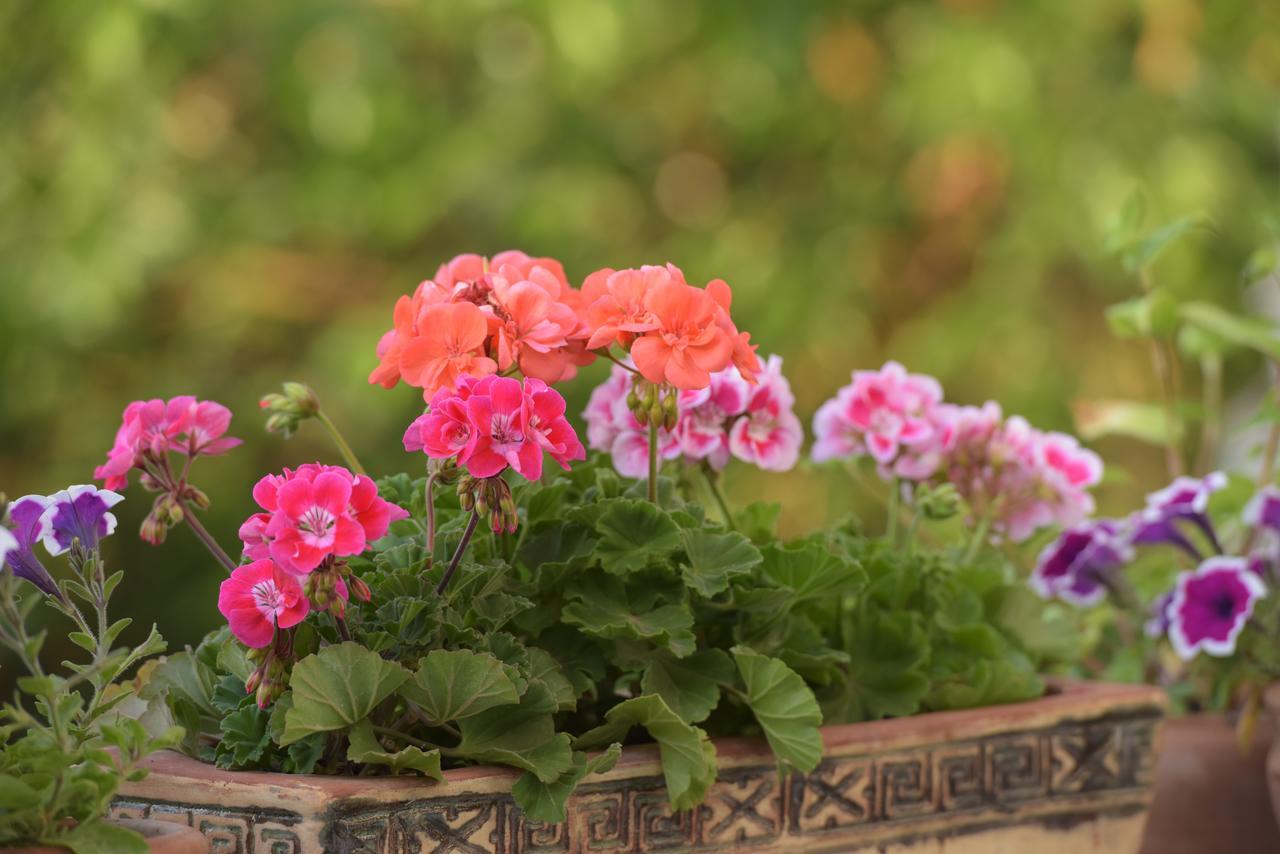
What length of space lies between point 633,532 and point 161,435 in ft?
0.81

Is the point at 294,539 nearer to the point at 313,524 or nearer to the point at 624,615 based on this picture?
the point at 313,524

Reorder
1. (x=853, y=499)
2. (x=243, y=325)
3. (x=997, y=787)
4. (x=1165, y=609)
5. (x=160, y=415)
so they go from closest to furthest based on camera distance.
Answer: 1. (x=160, y=415)
2. (x=997, y=787)
3. (x=1165, y=609)
4. (x=853, y=499)
5. (x=243, y=325)

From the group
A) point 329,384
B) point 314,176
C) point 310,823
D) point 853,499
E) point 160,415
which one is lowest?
point 310,823

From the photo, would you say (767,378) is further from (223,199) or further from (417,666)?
(223,199)

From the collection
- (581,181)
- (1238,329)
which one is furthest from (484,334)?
(581,181)

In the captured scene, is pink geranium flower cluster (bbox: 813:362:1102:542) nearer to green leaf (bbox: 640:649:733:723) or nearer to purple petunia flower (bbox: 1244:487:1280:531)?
purple petunia flower (bbox: 1244:487:1280:531)

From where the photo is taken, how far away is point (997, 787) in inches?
34.3

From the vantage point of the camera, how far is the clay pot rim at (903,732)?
2.18 feet

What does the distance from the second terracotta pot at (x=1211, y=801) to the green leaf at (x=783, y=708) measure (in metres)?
0.43

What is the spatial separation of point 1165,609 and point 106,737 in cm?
82

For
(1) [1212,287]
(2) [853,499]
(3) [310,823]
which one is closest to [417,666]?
(3) [310,823]

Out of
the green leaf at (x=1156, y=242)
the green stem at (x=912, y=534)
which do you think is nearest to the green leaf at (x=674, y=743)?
the green stem at (x=912, y=534)

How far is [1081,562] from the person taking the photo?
Result: 1.16 m

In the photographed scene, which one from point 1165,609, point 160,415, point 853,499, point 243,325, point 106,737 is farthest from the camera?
point 243,325
